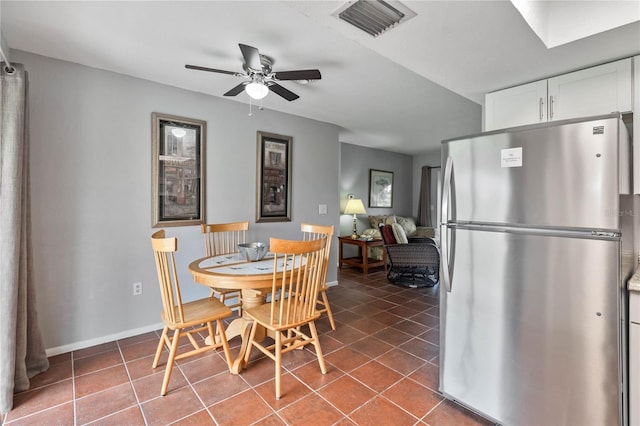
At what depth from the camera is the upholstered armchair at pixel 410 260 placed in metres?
4.46

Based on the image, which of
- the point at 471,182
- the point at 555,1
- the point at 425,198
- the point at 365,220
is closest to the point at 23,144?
the point at 471,182

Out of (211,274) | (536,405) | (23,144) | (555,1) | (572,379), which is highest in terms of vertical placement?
(555,1)

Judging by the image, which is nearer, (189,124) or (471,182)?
(471,182)

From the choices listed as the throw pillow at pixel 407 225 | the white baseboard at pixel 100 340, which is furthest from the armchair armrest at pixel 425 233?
the white baseboard at pixel 100 340

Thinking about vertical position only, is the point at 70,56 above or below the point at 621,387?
above

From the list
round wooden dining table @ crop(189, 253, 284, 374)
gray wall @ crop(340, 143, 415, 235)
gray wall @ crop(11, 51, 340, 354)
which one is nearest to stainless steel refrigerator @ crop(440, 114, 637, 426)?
round wooden dining table @ crop(189, 253, 284, 374)

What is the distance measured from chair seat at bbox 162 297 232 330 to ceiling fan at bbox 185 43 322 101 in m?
1.58

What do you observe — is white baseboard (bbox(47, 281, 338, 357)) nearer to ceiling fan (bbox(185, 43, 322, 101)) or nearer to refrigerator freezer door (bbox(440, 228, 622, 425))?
ceiling fan (bbox(185, 43, 322, 101))

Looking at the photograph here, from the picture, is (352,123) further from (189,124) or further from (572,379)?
(572,379)

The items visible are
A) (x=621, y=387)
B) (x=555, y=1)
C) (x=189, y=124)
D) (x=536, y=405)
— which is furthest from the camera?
(x=189, y=124)

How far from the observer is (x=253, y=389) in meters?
2.00

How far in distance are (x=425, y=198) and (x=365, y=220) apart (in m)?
1.80

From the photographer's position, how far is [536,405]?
5.00 feet

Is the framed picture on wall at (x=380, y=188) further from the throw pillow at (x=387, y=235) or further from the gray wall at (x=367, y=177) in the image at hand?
the throw pillow at (x=387, y=235)
